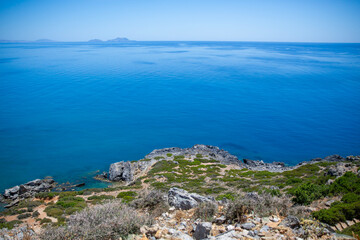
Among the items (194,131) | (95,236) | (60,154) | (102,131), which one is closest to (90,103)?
(102,131)

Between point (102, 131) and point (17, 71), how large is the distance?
84.6m

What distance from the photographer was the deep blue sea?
38.6m

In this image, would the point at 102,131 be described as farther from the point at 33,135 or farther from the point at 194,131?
the point at 194,131

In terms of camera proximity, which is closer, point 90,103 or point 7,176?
point 7,176

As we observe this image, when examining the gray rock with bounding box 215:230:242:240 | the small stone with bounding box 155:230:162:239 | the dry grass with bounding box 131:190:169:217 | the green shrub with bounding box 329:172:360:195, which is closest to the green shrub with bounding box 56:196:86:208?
the dry grass with bounding box 131:190:169:217

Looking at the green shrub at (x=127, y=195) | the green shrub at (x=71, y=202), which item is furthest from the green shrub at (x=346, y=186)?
the green shrub at (x=71, y=202)

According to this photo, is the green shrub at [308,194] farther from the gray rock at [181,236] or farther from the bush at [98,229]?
the bush at [98,229]

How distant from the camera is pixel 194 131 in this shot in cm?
4903

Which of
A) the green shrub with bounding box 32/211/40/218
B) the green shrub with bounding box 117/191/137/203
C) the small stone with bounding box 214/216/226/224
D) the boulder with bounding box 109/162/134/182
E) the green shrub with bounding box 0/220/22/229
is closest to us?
the small stone with bounding box 214/216/226/224

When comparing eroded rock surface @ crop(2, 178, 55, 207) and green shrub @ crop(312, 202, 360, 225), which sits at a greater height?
green shrub @ crop(312, 202, 360, 225)

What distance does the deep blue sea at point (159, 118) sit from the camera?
127 ft

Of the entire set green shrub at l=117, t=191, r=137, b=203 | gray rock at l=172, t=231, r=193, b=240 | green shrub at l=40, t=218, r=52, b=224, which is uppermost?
gray rock at l=172, t=231, r=193, b=240

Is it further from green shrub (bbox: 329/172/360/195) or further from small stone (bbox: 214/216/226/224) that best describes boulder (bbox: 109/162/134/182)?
green shrub (bbox: 329/172/360/195)

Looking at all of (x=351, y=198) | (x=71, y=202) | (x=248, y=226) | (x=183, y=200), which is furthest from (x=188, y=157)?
(x=248, y=226)
